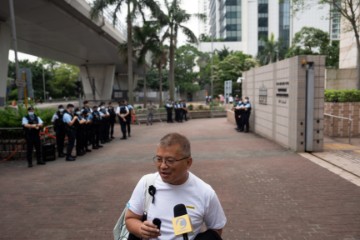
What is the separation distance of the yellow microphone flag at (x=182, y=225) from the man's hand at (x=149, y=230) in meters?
0.20

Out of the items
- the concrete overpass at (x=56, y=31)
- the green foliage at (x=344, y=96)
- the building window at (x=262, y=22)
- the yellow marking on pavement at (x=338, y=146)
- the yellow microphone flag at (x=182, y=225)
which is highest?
the building window at (x=262, y=22)

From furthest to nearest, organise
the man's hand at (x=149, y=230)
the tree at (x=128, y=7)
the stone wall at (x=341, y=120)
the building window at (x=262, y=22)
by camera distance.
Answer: the building window at (x=262, y=22)
the tree at (x=128, y=7)
the stone wall at (x=341, y=120)
the man's hand at (x=149, y=230)

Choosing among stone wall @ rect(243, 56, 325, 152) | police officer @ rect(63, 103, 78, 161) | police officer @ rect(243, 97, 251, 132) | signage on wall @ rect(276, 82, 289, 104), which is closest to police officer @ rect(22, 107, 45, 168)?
police officer @ rect(63, 103, 78, 161)

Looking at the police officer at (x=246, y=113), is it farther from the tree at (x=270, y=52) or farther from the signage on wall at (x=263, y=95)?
the tree at (x=270, y=52)

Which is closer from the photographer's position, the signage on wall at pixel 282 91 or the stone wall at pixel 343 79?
the signage on wall at pixel 282 91

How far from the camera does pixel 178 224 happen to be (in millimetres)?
2098

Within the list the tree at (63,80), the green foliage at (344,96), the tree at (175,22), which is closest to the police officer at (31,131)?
the green foliage at (344,96)

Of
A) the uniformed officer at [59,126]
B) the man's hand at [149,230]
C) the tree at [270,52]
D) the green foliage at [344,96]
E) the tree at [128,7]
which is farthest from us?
the tree at [270,52]

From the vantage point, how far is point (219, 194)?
675 centimetres

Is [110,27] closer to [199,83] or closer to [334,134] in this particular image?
[334,134]

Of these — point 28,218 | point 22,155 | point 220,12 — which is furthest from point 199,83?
point 28,218

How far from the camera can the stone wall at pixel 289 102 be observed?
11.0 m

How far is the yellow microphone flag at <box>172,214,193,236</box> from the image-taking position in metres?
2.07

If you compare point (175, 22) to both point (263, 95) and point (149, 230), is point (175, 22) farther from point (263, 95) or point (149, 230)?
point (149, 230)
